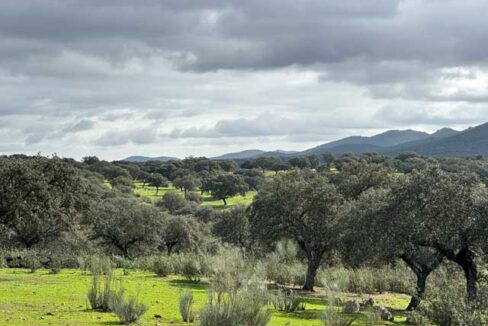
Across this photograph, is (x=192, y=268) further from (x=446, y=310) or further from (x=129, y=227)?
(x=129, y=227)

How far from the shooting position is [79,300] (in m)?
23.9

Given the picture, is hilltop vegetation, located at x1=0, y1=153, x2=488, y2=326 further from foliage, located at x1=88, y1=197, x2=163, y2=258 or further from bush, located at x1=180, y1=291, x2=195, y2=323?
foliage, located at x1=88, y1=197, x2=163, y2=258

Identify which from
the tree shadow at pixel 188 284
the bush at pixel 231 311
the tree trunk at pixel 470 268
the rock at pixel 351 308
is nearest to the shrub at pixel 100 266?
the tree shadow at pixel 188 284

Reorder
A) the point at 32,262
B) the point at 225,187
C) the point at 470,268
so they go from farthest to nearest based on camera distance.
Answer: the point at 225,187 < the point at 32,262 < the point at 470,268

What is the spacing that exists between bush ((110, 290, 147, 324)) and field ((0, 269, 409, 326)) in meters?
0.30

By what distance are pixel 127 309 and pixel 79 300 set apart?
6.30m

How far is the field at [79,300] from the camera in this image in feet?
62.4

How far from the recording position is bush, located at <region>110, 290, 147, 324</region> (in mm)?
18469

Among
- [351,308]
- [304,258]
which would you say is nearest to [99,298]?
[351,308]

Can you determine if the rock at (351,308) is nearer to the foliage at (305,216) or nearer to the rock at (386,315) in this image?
the rock at (386,315)

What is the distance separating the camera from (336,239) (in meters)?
35.5

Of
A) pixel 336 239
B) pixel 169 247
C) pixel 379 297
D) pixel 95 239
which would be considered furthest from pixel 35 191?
pixel 169 247

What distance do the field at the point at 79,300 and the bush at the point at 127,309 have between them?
0.98ft

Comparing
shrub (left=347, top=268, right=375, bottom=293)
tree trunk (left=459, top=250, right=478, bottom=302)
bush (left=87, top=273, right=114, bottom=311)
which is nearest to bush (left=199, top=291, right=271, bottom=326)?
bush (left=87, top=273, right=114, bottom=311)
